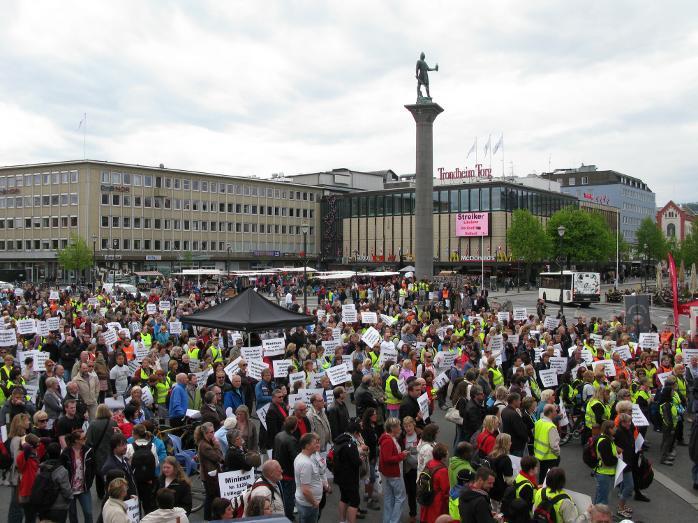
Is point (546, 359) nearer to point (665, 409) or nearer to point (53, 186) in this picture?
point (665, 409)

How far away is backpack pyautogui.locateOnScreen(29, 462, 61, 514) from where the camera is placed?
7.85m

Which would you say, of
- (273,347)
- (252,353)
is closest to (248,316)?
(273,347)

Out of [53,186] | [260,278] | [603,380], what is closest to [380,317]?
[603,380]

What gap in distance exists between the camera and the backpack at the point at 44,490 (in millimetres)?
7850

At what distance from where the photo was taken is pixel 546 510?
7.29 metres

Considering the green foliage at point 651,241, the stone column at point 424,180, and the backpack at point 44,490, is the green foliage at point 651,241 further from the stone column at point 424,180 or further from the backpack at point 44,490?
the backpack at point 44,490

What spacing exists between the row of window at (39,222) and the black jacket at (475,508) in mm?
92149

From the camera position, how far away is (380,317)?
24938 mm

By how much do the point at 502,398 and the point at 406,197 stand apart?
90927 mm

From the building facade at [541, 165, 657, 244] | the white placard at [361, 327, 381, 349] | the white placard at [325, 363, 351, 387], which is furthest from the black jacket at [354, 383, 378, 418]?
the building facade at [541, 165, 657, 244]

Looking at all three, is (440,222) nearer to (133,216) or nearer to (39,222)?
(133,216)

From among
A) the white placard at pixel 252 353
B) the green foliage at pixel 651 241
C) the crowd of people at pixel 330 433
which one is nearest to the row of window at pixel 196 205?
the green foliage at pixel 651 241

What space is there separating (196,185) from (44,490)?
316 feet

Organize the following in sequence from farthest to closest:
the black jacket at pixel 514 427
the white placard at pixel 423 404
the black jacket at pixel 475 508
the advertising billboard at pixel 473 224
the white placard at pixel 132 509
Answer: the advertising billboard at pixel 473 224
the white placard at pixel 423 404
the black jacket at pixel 514 427
the white placard at pixel 132 509
the black jacket at pixel 475 508
